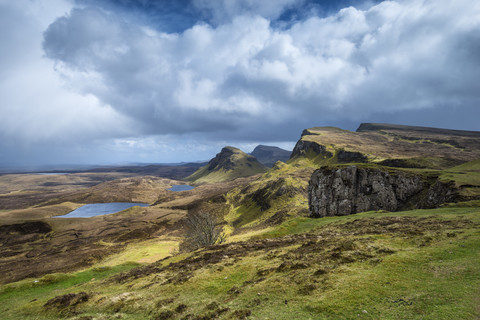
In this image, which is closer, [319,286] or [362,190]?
[319,286]

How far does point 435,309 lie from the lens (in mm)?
10953

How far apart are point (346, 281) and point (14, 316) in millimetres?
32264

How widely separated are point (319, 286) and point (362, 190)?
66664 millimetres

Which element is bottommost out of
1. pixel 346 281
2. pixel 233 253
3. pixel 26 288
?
pixel 26 288

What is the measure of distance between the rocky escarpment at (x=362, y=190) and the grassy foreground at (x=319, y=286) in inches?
1695

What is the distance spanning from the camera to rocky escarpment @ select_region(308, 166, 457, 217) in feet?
214

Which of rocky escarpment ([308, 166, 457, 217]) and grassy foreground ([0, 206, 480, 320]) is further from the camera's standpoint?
rocky escarpment ([308, 166, 457, 217])

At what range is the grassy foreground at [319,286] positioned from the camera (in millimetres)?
12281

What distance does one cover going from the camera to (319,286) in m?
15.3

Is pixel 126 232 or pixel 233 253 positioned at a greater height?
pixel 233 253

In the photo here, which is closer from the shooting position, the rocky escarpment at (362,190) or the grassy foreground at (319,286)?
the grassy foreground at (319,286)

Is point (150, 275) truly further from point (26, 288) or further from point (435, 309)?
point (435, 309)

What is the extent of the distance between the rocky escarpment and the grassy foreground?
43060mm

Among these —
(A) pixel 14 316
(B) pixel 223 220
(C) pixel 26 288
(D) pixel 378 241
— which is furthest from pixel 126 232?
(D) pixel 378 241
